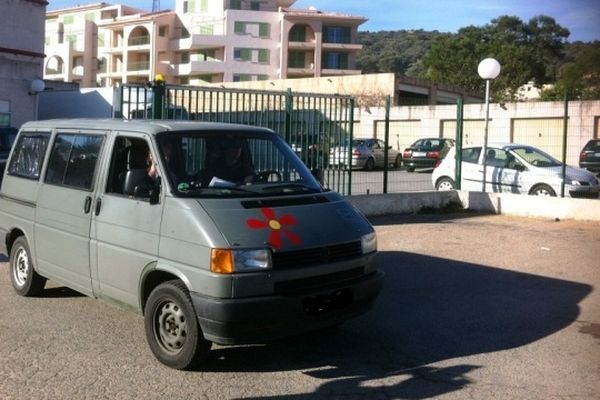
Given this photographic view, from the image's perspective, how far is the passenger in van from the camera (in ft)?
19.5

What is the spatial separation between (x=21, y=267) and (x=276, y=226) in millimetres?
3781

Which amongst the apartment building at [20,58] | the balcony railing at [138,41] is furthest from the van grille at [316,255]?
the balcony railing at [138,41]

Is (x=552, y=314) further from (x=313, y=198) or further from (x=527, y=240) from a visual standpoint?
(x=527, y=240)

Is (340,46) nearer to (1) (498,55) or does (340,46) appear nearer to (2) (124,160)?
(1) (498,55)

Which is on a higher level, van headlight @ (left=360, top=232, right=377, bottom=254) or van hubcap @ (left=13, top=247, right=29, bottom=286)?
van headlight @ (left=360, top=232, right=377, bottom=254)

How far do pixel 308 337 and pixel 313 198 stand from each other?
4.34 feet

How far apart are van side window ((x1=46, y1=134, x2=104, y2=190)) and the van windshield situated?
0.90m

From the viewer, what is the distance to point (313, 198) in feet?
19.2

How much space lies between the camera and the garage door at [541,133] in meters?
20.8

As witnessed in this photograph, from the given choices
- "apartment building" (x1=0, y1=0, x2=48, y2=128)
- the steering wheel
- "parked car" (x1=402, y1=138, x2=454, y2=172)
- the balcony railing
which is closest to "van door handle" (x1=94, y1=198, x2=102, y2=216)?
the steering wheel

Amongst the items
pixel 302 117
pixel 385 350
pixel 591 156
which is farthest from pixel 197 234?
pixel 591 156

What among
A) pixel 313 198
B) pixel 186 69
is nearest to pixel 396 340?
pixel 313 198

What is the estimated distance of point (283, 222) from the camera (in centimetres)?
533

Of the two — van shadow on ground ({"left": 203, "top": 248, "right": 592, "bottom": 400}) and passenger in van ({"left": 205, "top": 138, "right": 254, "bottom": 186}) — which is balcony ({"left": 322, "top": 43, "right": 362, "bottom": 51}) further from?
passenger in van ({"left": 205, "top": 138, "right": 254, "bottom": 186})
